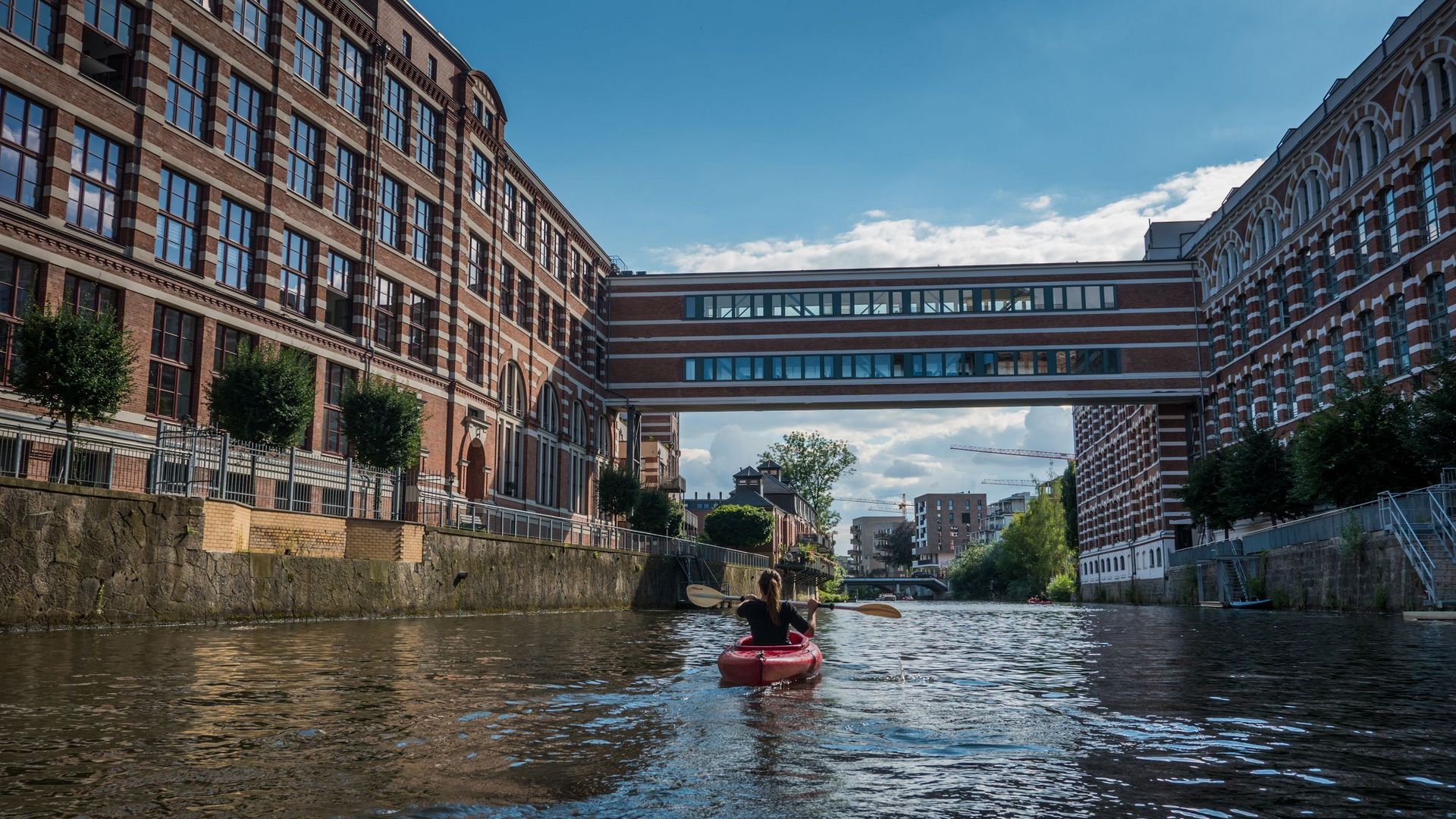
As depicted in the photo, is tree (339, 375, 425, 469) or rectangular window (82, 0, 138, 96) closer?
rectangular window (82, 0, 138, 96)

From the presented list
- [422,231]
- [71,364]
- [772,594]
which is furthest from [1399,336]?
[71,364]

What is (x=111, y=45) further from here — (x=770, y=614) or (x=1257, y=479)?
(x=1257, y=479)

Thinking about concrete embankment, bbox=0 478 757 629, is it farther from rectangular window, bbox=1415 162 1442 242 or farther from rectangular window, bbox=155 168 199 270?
rectangular window, bbox=1415 162 1442 242

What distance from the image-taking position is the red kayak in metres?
11.0

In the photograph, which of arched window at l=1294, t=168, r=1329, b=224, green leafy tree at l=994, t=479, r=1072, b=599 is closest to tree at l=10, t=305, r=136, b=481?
arched window at l=1294, t=168, r=1329, b=224

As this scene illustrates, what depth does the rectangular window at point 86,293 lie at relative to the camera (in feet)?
74.3

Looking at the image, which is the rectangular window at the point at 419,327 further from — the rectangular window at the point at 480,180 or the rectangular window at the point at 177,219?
the rectangular window at the point at 177,219

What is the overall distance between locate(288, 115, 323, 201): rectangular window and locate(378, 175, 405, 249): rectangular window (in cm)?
295

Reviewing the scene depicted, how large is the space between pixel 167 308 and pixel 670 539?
25655 mm

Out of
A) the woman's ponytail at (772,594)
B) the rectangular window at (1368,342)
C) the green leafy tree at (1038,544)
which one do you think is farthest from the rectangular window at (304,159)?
the green leafy tree at (1038,544)

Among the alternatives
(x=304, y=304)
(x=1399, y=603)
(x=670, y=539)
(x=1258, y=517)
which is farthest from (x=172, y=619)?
(x=1258, y=517)

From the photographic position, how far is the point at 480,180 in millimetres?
42969

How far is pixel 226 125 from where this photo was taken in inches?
1156

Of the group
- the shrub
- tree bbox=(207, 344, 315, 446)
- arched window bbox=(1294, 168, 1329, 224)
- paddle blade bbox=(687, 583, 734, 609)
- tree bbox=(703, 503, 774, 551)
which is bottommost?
the shrub
